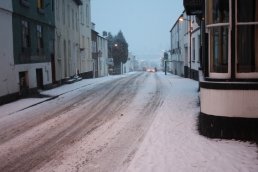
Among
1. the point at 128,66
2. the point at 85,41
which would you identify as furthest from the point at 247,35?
the point at 128,66

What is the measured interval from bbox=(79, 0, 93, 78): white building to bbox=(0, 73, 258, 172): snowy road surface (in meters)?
23.0

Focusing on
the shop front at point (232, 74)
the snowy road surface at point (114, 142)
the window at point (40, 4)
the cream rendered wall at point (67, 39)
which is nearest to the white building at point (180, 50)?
→ the cream rendered wall at point (67, 39)

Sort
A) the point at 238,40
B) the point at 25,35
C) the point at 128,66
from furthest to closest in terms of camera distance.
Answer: the point at 128,66
the point at 25,35
the point at 238,40

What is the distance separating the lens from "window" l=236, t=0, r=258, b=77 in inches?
368

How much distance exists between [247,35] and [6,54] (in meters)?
12.3

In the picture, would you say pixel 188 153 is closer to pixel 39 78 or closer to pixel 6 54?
pixel 6 54

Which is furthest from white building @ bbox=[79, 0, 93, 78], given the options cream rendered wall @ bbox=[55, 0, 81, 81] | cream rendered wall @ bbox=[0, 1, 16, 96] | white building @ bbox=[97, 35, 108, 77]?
cream rendered wall @ bbox=[0, 1, 16, 96]

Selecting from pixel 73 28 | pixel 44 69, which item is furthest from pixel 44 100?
pixel 73 28

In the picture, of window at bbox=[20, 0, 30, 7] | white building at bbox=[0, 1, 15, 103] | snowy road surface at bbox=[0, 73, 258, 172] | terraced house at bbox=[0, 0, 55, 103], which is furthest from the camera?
window at bbox=[20, 0, 30, 7]

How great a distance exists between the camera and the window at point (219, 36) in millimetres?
9555

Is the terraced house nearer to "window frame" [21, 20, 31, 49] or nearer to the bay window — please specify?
"window frame" [21, 20, 31, 49]

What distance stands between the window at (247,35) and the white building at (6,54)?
11.7 m

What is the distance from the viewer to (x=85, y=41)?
4122 centimetres

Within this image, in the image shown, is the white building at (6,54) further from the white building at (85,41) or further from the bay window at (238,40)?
the white building at (85,41)
